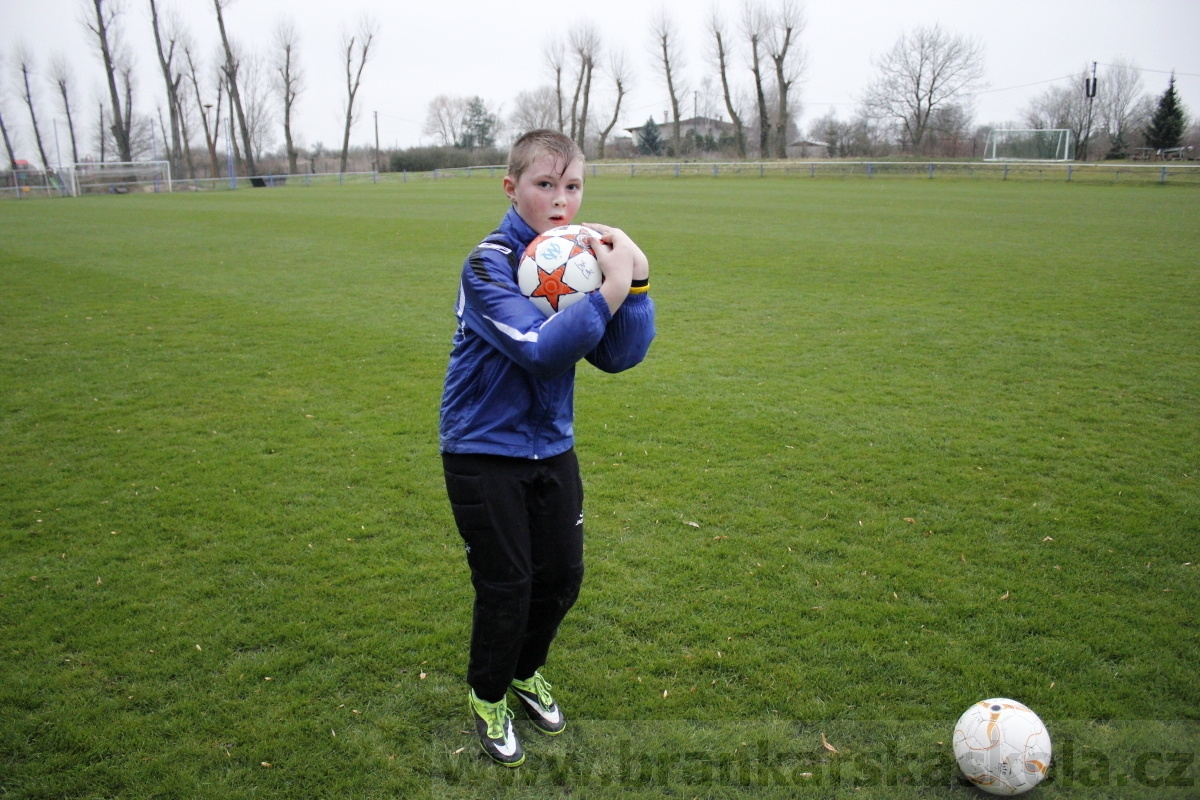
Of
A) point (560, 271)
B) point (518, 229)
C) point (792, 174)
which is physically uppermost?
point (792, 174)

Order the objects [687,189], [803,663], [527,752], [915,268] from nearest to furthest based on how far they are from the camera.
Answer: [527,752] → [803,663] → [915,268] → [687,189]

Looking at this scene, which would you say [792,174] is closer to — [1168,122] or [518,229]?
[1168,122]

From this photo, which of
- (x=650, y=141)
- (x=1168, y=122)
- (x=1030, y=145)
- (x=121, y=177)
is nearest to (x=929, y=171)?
(x=1030, y=145)

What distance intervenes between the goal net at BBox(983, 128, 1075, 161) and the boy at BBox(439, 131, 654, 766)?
169 feet

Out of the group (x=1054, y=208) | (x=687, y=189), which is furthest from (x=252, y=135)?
(x=1054, y=208)

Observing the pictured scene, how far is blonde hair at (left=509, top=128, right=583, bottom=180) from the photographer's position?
273 centimetres

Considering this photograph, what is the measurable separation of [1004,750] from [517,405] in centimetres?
219

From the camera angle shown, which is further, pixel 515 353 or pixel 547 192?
pixel 547 192

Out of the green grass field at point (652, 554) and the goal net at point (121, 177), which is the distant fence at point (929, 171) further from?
the green grass field at point (652, 554)

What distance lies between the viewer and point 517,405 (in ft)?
9.04

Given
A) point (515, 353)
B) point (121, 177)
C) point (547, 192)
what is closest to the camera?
point (515, 353)

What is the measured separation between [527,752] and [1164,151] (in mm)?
62865

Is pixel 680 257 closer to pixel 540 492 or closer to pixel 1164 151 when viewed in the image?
pixel 540 492

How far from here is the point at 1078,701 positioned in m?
3.46
